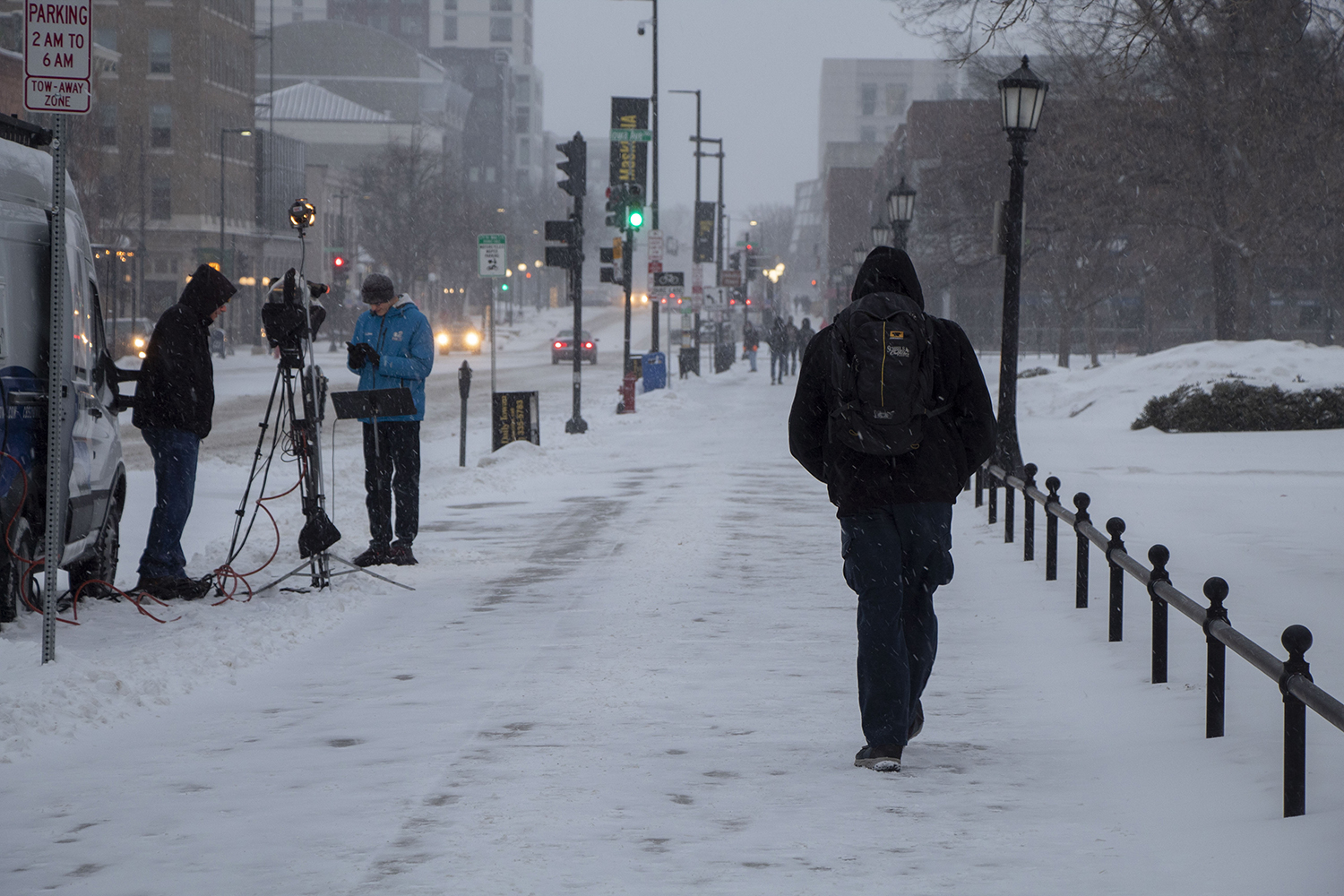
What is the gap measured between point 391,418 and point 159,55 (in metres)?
71.8

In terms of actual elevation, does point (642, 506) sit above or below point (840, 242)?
below

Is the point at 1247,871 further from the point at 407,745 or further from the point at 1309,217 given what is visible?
the point at 1309,217

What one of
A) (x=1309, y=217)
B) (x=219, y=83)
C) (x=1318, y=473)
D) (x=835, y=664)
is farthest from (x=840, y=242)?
(x=835, y=664)

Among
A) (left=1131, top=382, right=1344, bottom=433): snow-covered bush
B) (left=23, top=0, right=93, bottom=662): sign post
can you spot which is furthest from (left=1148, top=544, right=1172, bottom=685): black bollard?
(left=1131, top=382, right=1344, bottom=433): snow-covered bush

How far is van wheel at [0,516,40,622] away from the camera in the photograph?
7969mm

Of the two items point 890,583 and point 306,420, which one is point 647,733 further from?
point 306,420

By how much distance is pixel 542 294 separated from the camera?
6147 inches

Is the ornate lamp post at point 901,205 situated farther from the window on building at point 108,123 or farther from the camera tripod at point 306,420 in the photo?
the window on building at point 108,123

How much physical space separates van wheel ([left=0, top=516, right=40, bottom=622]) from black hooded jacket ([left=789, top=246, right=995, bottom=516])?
454 centimetres

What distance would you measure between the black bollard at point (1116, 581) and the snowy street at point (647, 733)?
0.17 m

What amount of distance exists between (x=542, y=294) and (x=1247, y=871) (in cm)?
15322

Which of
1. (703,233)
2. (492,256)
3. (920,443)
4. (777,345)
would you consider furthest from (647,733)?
(703,233)

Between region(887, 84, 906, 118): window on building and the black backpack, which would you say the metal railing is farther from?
region(887, 84, 906, 118): window on building

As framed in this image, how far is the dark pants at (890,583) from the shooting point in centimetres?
561
